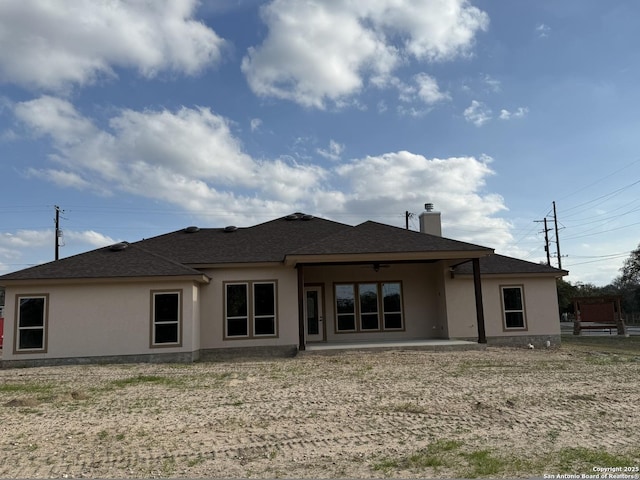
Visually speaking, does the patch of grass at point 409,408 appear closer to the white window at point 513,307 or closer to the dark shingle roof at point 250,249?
the dark shingle roof at point 250,249

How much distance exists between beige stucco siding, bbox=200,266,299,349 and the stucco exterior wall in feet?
5.26

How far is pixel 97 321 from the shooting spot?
50.7ft

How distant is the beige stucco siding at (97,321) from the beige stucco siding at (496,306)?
8877mm

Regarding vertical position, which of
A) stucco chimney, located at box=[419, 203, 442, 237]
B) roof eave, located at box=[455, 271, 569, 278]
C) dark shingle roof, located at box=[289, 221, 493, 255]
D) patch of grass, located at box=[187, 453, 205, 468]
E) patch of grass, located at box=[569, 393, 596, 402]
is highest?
stucco chimney, located at box=[419, 203, 442, 237]

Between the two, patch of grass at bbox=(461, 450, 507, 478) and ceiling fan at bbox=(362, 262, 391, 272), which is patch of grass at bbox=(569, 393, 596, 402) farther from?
ceiling fan at bbox=(362, 262, 391, 272)

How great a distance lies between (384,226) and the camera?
17859 mm

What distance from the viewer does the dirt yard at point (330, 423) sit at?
16.6 ft

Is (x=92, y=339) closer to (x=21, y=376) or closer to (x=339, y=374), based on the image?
(x=21, y=376)

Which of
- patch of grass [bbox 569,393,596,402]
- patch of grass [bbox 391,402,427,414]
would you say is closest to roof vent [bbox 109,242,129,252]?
patch of grass [bbox 391,402,427,414]

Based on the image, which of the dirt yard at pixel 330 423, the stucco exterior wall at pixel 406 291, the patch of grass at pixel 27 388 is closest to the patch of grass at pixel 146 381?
the dirt yard at pixel 330 423

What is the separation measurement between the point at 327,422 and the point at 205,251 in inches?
494

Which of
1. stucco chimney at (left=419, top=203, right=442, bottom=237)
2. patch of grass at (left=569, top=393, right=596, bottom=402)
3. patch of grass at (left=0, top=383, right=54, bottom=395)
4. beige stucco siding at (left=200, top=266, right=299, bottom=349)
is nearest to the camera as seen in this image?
patch of grass at (left=569, top=393, right=596, bottom=402)

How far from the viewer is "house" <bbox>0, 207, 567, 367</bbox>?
15367mm

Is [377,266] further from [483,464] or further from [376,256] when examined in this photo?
[483,464]
